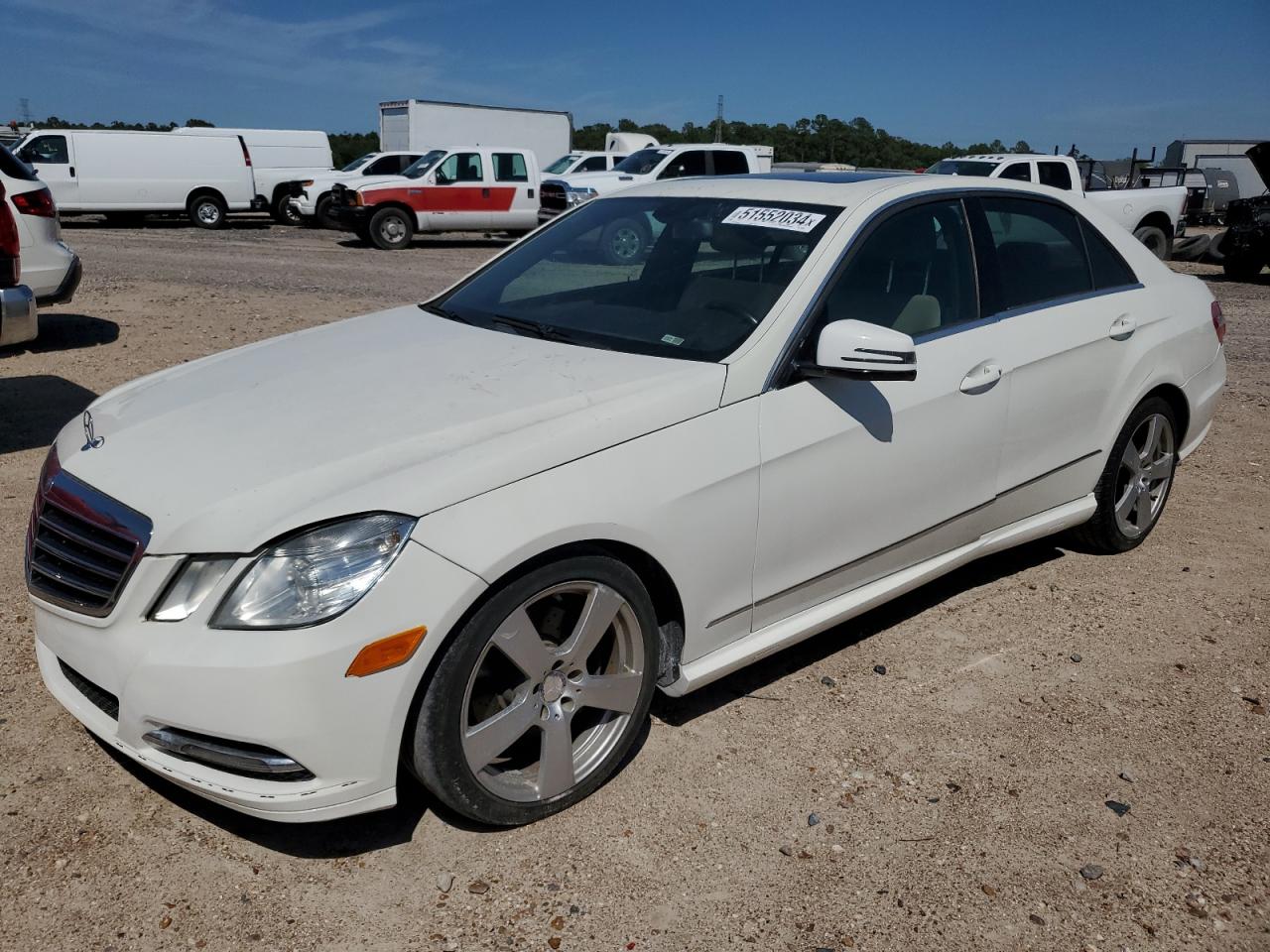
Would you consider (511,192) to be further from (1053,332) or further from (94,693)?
(94,693)

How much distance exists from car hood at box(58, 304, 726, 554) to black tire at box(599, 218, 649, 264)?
624 mm

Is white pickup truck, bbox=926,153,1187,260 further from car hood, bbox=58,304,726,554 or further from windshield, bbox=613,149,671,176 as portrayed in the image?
car hood, bbox=58,304,726,554

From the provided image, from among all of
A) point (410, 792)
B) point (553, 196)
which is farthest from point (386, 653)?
point (553, 196)

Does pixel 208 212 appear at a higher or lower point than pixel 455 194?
lower

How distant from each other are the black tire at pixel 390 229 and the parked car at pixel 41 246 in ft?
38.1

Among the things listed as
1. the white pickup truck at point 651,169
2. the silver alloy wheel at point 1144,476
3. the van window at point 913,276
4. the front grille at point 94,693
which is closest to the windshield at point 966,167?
the white pickup truck at point 651,169

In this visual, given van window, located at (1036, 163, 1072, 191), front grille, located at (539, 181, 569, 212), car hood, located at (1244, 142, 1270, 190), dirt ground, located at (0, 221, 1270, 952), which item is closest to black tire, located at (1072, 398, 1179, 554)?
dirt ground, located at (0, 221, 1270, 952)

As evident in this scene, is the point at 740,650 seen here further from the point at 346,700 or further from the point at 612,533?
the point at 346,700

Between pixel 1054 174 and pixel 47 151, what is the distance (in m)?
18.4

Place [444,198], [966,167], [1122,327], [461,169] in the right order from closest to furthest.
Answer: [1122,327] < [966,167] < [444,198] < [461,169]

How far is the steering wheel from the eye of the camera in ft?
11.0

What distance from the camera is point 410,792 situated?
3.05 meters

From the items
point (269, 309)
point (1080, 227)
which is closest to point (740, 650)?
point (1080, 227)

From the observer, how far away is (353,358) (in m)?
3.45
